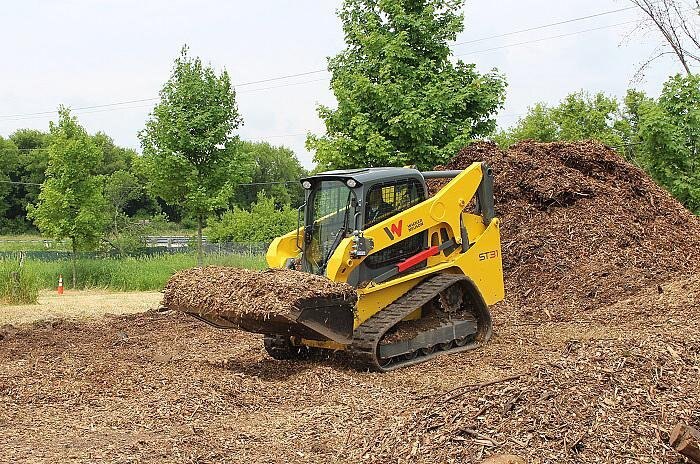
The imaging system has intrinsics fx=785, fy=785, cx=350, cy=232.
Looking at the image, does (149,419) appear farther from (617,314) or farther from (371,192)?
(617,314)

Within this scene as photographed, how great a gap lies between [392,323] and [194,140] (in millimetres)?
10656

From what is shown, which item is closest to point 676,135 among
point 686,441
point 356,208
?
point 356,208

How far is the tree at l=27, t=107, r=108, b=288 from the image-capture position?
864 inches

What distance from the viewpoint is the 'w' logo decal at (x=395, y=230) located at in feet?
29.8

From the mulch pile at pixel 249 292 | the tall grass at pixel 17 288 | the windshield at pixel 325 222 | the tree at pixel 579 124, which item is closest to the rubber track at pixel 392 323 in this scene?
the mulch pile at pixel 249 292

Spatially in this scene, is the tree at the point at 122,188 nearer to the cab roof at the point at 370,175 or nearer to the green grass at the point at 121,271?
the green grass at the point at 121,271

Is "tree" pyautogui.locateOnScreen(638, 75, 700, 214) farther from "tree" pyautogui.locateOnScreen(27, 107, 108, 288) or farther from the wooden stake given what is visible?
"tree" pyautogui.locateOnScreen(27, 107, 108, 288)

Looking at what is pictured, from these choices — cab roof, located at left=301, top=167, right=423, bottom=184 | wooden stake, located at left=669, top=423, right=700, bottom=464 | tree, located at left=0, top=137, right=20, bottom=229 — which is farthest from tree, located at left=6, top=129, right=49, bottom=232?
wooden stake, located at left=669, top=423, right=700, bottom=464

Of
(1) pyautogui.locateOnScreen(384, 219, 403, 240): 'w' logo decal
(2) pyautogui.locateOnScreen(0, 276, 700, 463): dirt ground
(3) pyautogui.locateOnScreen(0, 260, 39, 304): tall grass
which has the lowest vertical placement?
(2) pyautogui.locateOnScreen(0, 276, 700, 463): dirt ground

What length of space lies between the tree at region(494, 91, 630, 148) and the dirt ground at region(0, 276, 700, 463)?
33.1m

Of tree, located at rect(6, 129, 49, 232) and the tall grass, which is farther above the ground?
tree, located at rect(6, 129, 49, 232)

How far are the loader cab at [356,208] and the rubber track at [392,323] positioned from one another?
1.46 ft

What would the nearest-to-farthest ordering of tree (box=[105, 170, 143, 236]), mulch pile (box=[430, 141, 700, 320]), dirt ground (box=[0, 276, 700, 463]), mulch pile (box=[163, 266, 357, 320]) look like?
dirt ground (box=[0, 276, 700, 463]) < mulch pile (box=[163, 266, 357, 320]) < mulch pile (box=[430, 141, 700, 320]) < tree (box=[105, 170, 143, 236])

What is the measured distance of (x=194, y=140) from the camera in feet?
59.5
